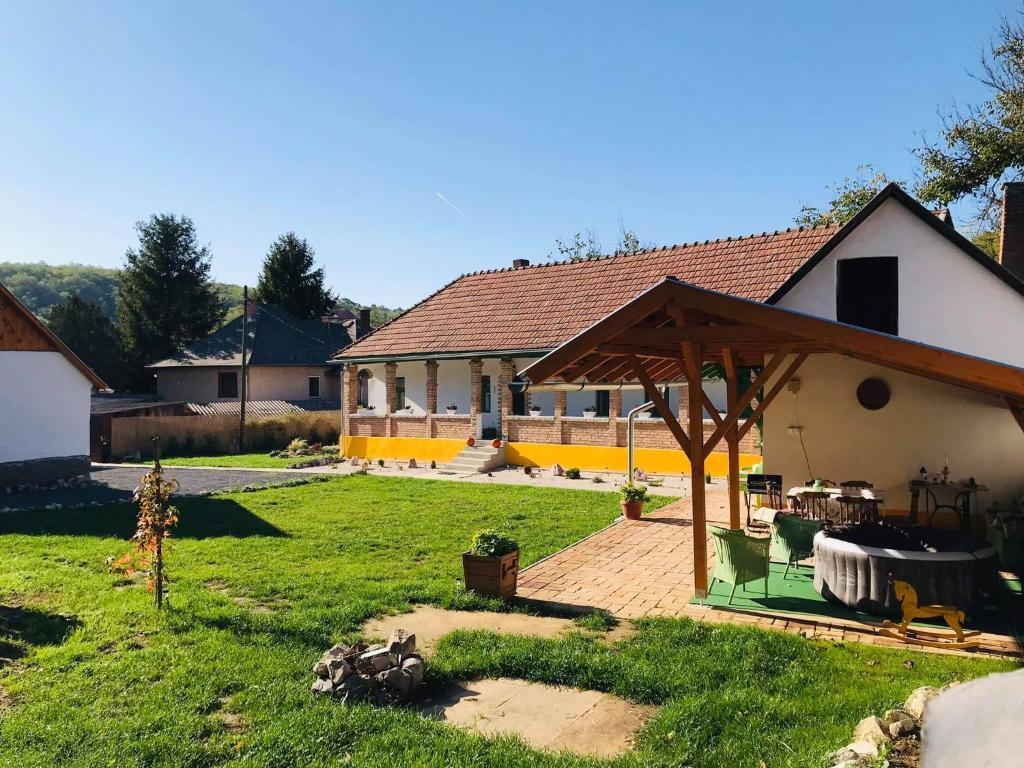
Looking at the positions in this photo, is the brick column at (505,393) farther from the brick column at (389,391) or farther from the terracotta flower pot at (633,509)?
the terracotta flower pot at (633,509)

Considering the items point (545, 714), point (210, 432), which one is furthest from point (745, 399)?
point (210, 432)

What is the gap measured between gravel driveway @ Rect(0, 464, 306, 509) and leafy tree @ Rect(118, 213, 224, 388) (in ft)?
82.5

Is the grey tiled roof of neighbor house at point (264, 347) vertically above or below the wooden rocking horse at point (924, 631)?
above

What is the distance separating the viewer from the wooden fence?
2916 centimetres

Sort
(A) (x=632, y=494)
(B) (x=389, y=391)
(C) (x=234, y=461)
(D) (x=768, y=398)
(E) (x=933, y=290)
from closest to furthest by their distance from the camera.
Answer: (D) (x=768, y=398) < (E) (x=933, y=290) < (A) (x=632, y=494) < (B) (x=389, y=391) < (C) (x=234, y=461)

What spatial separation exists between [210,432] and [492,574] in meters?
26.7

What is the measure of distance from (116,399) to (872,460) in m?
39.5

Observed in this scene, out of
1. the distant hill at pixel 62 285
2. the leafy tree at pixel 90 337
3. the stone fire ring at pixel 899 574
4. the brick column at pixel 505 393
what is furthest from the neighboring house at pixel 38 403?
the distant hill at pixel 62 285

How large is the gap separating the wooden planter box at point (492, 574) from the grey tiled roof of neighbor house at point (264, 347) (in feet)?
106

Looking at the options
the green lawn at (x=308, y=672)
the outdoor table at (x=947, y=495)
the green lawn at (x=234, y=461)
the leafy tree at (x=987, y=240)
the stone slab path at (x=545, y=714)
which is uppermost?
the leafy tree at (x=987, y=240)

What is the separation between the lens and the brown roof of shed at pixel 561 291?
66.2ft

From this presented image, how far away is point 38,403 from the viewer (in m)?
19.8

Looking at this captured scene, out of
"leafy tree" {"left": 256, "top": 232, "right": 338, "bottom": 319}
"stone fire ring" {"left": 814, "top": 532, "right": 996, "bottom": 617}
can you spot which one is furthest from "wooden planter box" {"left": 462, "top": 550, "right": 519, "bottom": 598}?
"leafy tree" {"left": 256, "top": 232, "right": 338, "bottom": 319}

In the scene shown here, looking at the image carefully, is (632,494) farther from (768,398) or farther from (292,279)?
(292,279)
